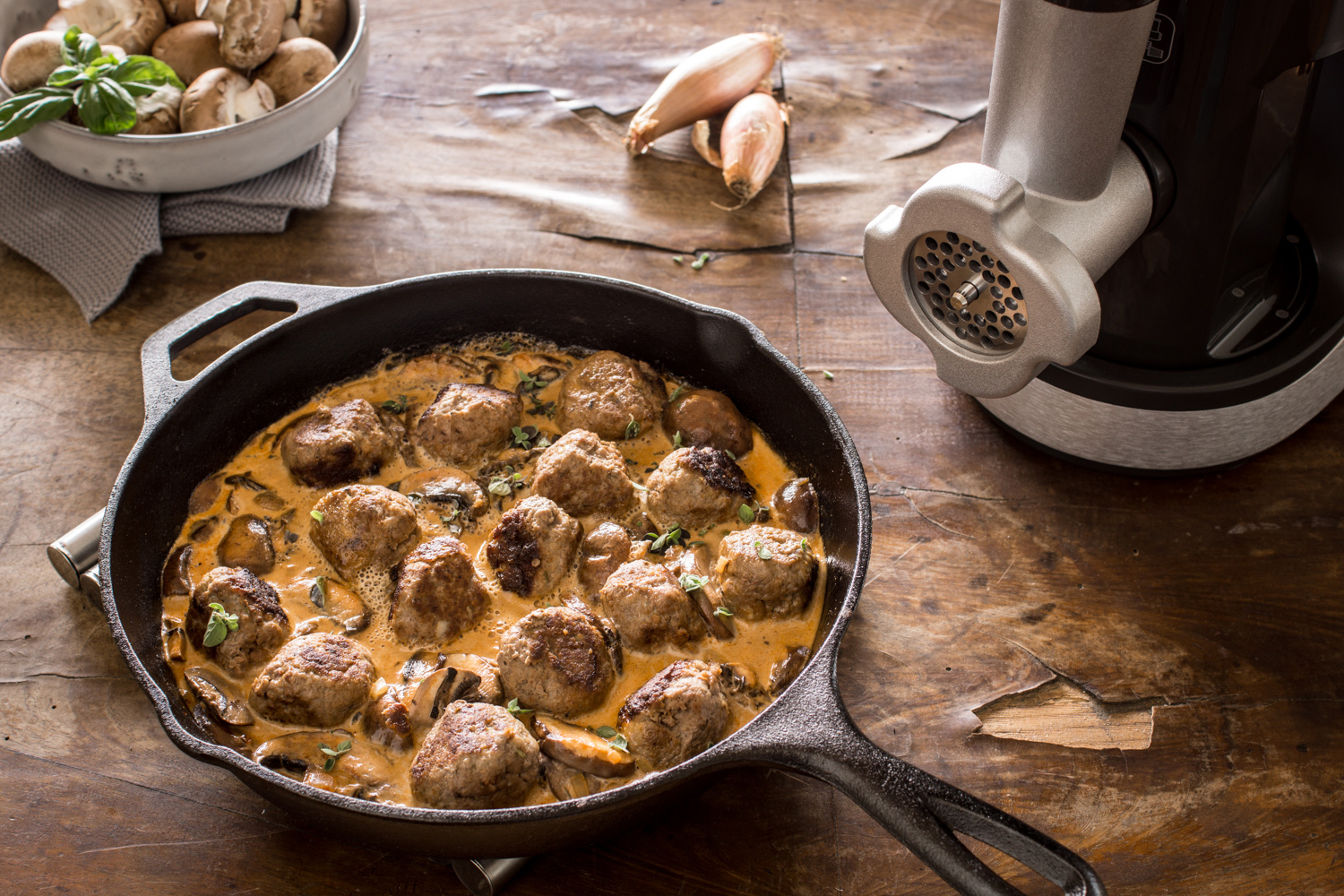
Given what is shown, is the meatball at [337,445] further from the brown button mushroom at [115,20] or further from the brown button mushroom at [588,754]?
the brown button mushroom at [115,20]

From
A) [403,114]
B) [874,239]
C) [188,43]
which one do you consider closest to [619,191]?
[403,114]

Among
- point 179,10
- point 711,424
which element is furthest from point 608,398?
point 179,10

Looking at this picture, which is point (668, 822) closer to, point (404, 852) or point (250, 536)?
point (404, 852)

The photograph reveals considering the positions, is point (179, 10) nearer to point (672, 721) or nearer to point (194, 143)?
point (194, 143)

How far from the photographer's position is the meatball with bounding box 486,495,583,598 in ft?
6.79

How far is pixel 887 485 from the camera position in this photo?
2.47 metres

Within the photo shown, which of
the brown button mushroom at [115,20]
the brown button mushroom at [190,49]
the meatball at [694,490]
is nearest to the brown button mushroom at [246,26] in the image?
the brown button mushroom at [190,49]

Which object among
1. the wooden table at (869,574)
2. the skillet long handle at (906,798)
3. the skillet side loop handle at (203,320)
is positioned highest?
the skillet side loop handle at (203,320)

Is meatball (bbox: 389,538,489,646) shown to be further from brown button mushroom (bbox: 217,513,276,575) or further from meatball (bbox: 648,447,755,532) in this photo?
meatball (bbox: 648,447,755,532)

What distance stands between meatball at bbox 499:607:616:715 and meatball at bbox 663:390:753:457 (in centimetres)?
55

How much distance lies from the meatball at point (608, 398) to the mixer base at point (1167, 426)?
75 cm

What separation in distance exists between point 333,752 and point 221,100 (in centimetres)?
Answer: 171

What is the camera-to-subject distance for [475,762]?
1.70 m

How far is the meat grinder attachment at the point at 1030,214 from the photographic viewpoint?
1.61 metres
